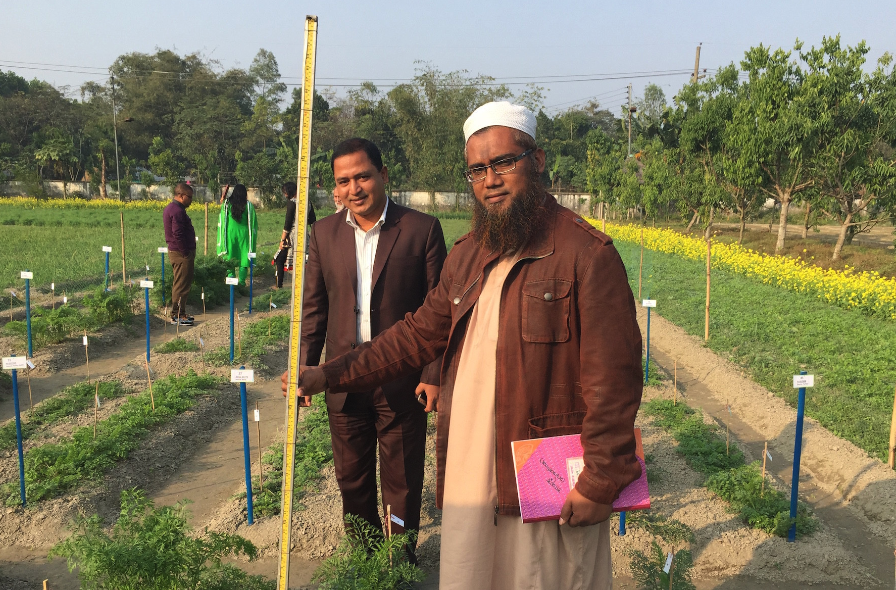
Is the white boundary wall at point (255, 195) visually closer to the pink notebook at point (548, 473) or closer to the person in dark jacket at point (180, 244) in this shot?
the person in dark jacket at point (180, 244)

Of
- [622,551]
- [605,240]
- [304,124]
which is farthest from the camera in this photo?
[622,551]

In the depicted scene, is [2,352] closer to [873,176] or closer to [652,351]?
[652,351]

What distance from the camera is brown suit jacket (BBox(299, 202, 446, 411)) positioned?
11.2 ft

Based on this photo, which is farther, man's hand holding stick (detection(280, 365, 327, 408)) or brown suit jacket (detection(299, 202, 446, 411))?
brown suit jacket (detection(299, 202, 446, 411))

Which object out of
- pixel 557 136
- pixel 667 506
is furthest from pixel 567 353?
pixel 557 136

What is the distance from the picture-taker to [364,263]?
3455mm

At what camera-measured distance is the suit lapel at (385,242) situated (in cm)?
340

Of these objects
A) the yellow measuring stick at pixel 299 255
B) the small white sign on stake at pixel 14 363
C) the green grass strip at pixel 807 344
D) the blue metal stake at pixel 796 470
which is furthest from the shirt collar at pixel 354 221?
the green grass strip at pixel 807 344

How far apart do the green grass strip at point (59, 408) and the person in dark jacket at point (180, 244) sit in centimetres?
248

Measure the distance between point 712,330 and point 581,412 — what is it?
29.8 ft

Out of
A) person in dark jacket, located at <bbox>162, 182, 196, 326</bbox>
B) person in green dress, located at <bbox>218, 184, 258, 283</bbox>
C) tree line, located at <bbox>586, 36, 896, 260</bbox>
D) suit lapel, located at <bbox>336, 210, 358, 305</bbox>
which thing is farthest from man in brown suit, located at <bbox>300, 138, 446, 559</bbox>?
tree line, located at <bbox>586, 36, 896, 260</bbox>

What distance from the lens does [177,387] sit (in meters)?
6.89

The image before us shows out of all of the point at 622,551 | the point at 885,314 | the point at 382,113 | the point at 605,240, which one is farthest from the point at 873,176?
the point at 382,113

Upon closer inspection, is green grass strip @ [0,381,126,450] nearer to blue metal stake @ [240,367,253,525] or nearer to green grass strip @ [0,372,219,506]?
green grass strip @ [0,372,219,506]
